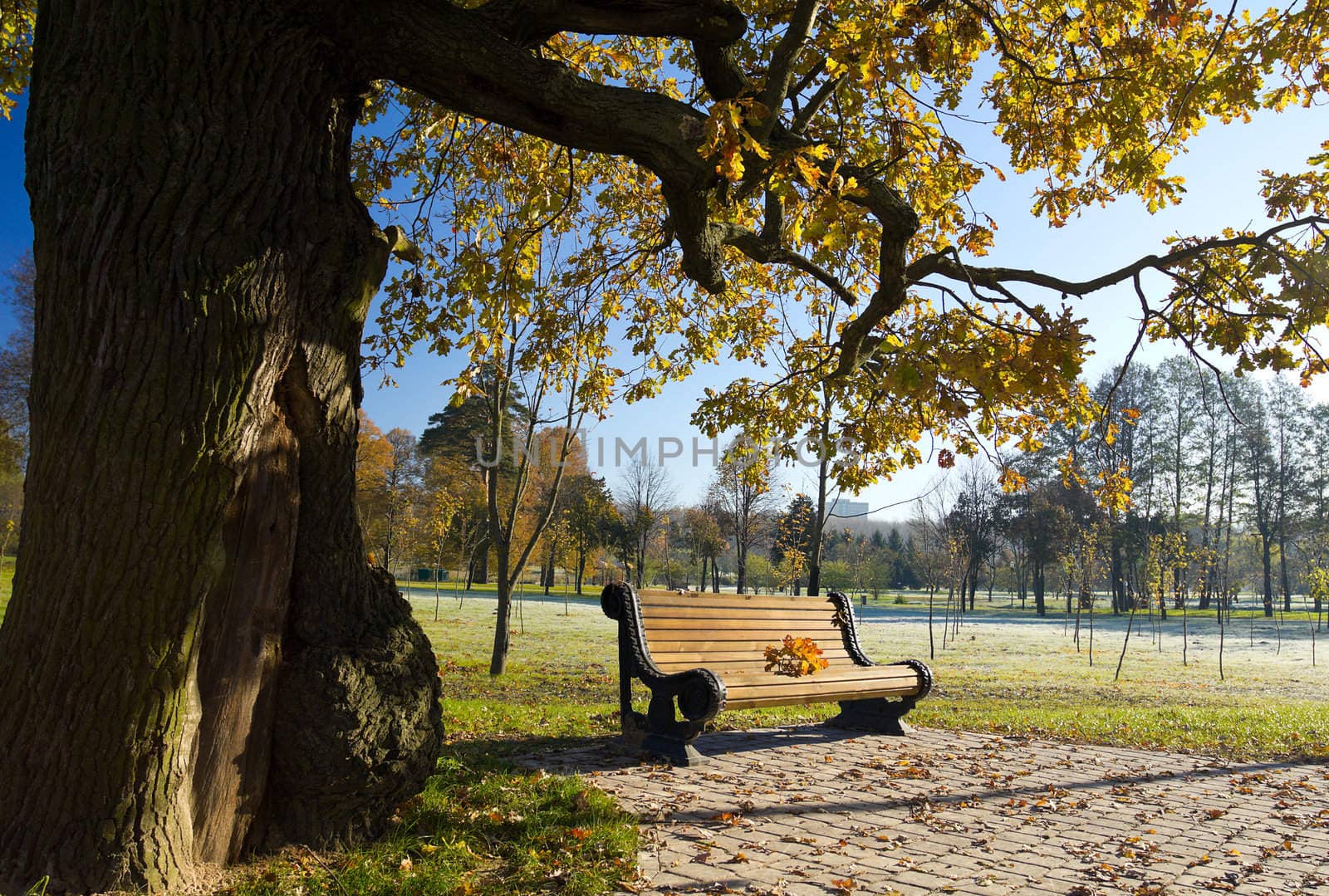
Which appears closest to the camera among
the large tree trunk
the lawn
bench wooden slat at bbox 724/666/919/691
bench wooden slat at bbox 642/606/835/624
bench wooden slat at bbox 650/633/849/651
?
the large tree trunk

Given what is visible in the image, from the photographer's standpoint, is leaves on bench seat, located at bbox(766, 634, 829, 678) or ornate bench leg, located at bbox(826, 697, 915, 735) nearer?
leaves on bench seat, located at bbox(766, 634, 829, 678)

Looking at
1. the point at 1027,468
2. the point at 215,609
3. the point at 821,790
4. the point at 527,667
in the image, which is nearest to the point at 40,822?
the point at 215,609

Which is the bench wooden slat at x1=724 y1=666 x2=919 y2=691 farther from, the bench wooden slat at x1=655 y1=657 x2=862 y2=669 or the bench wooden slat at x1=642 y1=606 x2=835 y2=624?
A: the bench wooden slat at x1=642 y1=606 x2=835 y2=624

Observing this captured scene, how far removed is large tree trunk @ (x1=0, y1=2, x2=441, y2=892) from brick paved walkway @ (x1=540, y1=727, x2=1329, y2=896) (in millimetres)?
1613

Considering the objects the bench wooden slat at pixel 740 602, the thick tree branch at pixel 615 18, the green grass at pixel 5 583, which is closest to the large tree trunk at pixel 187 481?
the thick tree branch at pixel 615 18

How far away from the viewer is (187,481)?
2.98 meters

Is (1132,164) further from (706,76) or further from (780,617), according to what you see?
(780,617)

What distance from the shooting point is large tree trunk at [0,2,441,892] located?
2.88 metres

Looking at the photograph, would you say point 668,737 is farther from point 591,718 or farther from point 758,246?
point 758,246

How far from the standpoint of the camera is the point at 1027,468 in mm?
47250

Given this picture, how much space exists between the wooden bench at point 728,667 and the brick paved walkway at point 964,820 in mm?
394

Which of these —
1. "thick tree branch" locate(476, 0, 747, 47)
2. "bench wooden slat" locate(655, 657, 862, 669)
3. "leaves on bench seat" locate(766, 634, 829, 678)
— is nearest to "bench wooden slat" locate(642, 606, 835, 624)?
"bench wooden slat" locate(655, 657, 862, 669)

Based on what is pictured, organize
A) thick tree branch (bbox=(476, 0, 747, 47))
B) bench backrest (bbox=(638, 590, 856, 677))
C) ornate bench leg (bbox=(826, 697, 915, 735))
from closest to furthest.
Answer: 1. thick tree branch (bbox=(476, 0, 747, 47))
2. bench backrest (bbox=(638, 590, 856, 677))
3. ornate bench leg (bbox=(826, 697, 915, 735))

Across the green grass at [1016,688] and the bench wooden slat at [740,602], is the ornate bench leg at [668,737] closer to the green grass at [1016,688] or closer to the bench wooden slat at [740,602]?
the bench wooden slat at [740,602]
